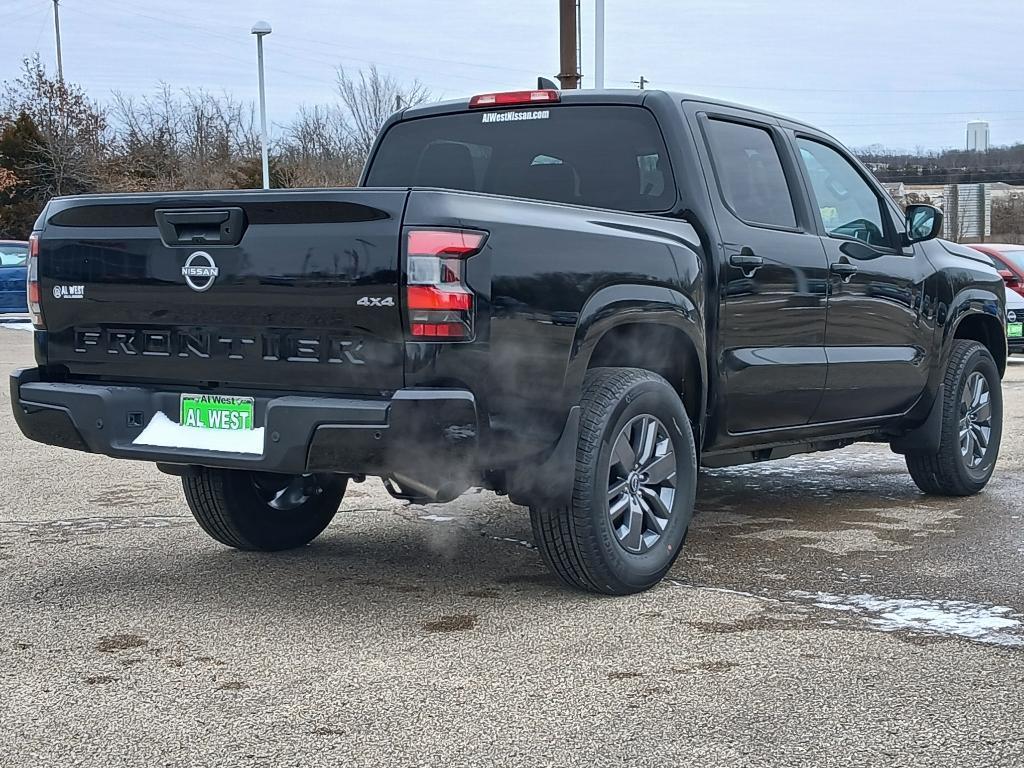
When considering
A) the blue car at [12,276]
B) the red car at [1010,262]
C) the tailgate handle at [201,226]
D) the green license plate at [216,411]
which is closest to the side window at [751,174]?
the tailgate handle at [201,226]

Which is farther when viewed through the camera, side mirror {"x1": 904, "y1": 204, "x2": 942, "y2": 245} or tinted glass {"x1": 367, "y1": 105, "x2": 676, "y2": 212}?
side mirror {"x1": 904, "y1": 204, "x2": 942, "y2": 245}

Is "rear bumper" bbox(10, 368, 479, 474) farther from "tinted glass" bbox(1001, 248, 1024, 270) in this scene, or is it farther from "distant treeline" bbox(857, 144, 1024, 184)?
"distant treeline" bbox(857, 144, 1024, 184)

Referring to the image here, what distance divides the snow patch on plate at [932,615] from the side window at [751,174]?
1.69 metres

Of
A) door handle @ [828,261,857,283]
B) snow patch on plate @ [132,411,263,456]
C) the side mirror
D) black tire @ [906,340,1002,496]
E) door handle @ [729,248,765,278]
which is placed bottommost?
black tire @ [906,340,1002,496]

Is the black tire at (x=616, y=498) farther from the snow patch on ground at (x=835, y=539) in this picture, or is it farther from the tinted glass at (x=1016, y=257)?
the tinted glass at (x=1016, y=257)

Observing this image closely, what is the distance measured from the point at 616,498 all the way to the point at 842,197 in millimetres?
2408

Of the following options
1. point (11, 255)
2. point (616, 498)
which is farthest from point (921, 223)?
point (11, 255)

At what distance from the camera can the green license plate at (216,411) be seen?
4379 millimetres

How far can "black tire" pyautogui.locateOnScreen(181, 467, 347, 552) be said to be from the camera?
217 inches

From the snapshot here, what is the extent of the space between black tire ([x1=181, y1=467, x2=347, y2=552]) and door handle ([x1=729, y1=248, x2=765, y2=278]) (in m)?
1.79

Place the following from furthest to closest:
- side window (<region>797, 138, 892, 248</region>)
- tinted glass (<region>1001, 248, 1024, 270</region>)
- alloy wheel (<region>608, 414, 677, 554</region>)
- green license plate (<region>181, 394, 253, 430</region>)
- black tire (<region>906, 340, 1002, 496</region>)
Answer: tinted glass (<region>1001, 248, 1024, 270</region>) < black tire (<region>906, 340, 1002, 496</region>) < side window (<region>797, 138, 892, 248</region>) < alloy wheel (<region>608, 414, 677, 554</region>) < green license plate (<region>181, 394, 253, 430</region>)

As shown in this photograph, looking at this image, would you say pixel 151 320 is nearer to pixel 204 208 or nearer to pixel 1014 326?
pixel 204 208

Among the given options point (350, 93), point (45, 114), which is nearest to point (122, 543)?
point (350, 93)

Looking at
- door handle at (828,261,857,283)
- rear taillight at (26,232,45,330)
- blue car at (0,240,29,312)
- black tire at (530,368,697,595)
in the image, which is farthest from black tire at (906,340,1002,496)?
blue car at (0,240,29,312)
